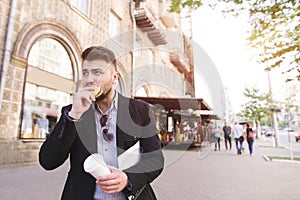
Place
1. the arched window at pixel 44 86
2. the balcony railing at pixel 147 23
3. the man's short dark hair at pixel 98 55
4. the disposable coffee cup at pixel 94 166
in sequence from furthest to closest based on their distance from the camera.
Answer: the balcony railing at pixel 147 23 < the arched window at pixel 44 86 < the man's short dark hair at pixel 98 55 < the disposable coffee cup at pixel 94 166

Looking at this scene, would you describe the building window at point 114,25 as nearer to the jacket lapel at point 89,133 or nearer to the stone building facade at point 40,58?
the stone building facade at point 40,58

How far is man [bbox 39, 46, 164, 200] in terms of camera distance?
3.84 ft

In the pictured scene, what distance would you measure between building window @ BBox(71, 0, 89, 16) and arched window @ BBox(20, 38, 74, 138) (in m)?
2.15

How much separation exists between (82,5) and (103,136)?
410 inches

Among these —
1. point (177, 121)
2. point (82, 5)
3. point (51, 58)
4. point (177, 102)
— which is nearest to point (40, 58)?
point (51, 58)

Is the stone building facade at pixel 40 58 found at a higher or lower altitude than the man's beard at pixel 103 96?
higher

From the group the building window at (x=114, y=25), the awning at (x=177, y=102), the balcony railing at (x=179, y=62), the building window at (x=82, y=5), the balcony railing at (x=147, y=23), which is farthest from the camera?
the balcony railing at (x=179, y=62)

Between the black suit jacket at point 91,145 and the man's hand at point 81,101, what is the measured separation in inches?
2.1

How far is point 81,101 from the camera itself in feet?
3.55

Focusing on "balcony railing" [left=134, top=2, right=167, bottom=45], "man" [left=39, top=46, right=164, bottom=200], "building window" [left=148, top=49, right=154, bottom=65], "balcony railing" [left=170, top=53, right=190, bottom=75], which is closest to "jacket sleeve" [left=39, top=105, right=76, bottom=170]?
"man" [left=39, top=46, right=164, bottom=200]

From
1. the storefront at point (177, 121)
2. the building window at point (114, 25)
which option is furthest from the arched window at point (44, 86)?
the storefront at point (177, 121)

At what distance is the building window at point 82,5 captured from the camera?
968cm

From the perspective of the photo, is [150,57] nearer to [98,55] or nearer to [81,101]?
[98,55]

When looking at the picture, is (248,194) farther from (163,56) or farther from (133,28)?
(163,56)
